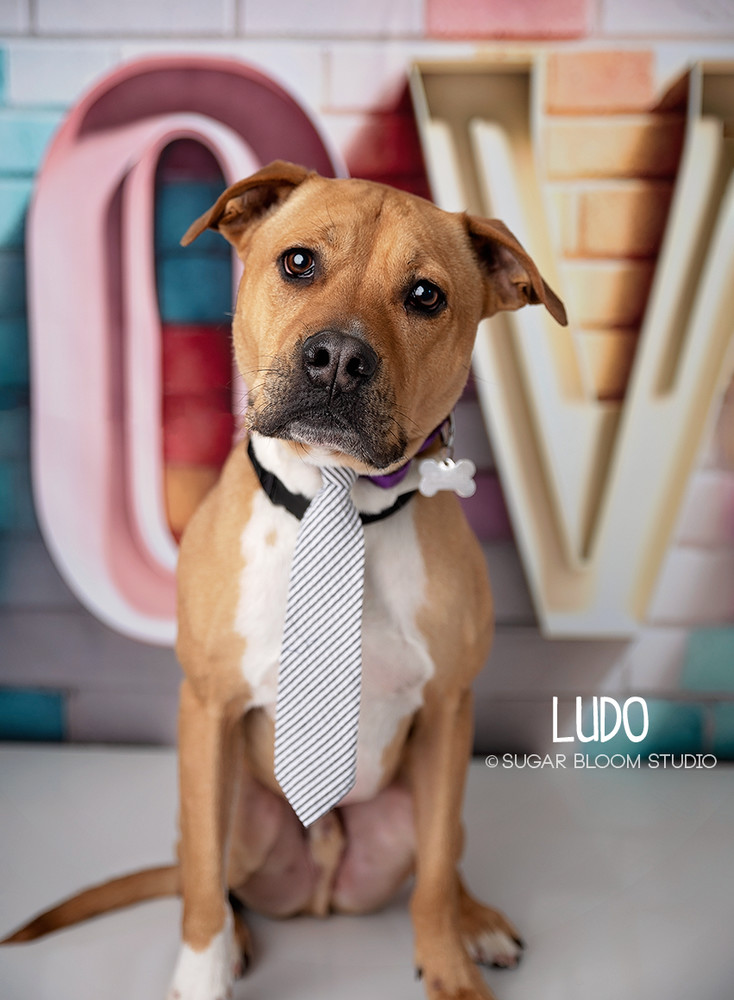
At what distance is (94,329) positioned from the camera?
2.50 metres

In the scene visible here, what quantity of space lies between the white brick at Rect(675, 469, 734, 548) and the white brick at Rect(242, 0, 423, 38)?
1389 millimetres

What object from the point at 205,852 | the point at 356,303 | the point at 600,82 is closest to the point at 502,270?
the point at 356,303

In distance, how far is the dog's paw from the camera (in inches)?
69.5

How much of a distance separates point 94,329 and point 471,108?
1.14 meters

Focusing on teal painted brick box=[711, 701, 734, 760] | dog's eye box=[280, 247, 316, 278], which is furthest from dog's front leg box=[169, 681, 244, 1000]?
teal painted brick box=[711, 701, 734, 760]

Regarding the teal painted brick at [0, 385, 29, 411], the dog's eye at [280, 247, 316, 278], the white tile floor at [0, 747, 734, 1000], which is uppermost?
the dog's eye at [280, 247, 316, 278]

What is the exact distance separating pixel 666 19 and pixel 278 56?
3.23 ft

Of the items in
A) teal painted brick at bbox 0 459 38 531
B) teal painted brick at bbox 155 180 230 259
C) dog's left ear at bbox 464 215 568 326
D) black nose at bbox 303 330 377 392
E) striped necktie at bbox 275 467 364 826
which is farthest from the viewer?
teal painted brick at bbox 0 459 38 531

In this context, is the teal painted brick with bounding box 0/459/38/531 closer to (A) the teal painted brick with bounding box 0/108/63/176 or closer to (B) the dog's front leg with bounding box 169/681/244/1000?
(A) the teal painted brick with bounding box 0/108/63/176

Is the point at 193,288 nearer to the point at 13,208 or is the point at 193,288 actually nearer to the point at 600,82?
the point at 13,208

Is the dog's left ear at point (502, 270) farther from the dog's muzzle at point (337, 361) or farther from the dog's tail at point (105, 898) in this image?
the dog's tail at point (105, 898)

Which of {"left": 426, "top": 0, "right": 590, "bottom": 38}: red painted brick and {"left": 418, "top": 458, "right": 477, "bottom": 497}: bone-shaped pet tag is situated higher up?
{"left": 426, "top": 0, "right": 590, "bottom": 38}: red painted brick

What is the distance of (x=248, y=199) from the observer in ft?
5.35

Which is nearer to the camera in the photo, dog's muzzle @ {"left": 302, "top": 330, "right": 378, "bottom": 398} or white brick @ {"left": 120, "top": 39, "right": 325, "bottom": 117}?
dog's muzzle @ {"left": 302, "top": 330, "right": 378, "bottom": 398}
